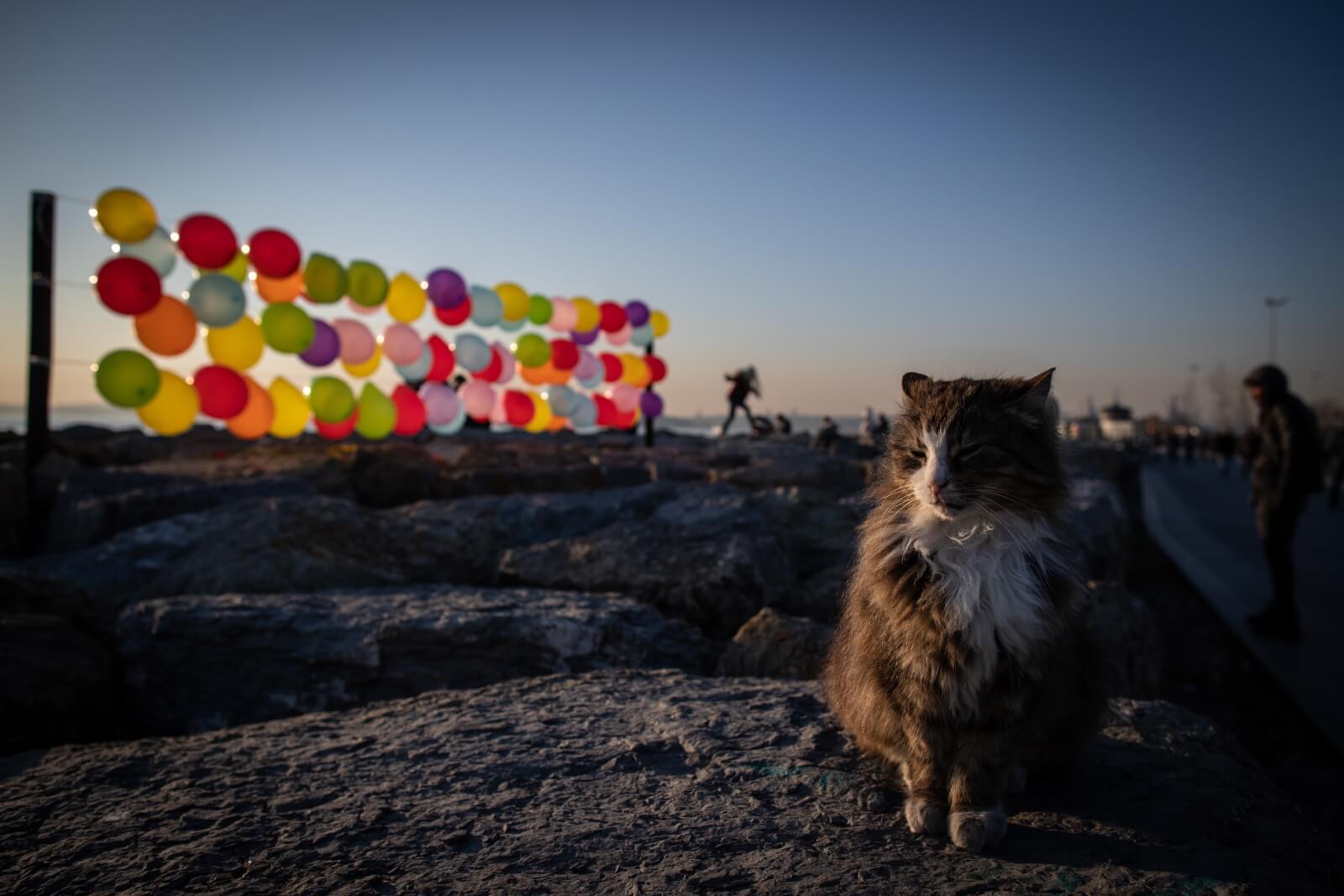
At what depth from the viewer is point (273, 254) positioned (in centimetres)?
666

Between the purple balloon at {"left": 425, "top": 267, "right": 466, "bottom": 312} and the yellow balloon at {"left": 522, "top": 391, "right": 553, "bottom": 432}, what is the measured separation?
203cm

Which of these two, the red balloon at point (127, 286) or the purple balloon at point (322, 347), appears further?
the purple balloon at point (322, 347)

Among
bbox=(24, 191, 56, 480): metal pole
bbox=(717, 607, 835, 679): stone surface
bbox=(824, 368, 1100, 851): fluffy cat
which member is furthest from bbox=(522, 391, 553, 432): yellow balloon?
bbox=(824, 368, 1100, 851): fluffy cat

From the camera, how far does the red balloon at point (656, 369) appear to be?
1145cm

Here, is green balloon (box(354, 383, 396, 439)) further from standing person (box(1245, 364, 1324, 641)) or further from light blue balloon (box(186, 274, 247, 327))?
standing person (box(1245, 364, 1324, 641))

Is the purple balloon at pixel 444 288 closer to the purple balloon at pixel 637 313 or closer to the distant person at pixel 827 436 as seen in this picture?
the purple balloon at pixel 637 313

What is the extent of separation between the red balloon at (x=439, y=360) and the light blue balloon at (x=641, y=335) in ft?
9.59

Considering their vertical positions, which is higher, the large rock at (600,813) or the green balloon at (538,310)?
the green balloon at (538,310)

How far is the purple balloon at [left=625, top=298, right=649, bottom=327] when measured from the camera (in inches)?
425

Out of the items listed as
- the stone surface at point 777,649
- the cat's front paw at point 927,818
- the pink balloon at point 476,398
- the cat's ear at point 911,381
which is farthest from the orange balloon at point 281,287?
the cat's front paw at point 927,818

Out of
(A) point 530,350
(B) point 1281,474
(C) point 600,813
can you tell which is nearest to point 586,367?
(A) point 530,350

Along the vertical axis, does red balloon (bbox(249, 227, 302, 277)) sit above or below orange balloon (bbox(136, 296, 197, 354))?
above

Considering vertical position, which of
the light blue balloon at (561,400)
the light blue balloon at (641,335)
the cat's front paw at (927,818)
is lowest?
the cat's front paw at (927,818)

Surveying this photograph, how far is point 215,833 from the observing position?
1861mm
